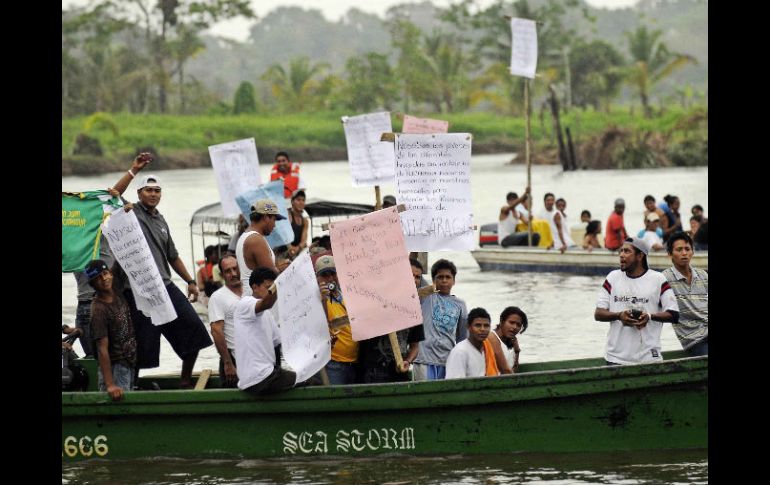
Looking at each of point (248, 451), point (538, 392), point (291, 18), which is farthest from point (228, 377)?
point (291, 18)

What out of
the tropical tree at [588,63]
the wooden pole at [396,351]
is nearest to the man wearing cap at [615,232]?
the wooden pole at [396,351]

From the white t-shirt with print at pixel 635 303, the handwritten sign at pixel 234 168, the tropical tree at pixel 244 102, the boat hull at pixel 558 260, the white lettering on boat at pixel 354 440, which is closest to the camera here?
the white t-shirt with print at pixel 635 303

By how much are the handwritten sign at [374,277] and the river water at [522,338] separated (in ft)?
3.61

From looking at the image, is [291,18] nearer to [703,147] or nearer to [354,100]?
[354,100]

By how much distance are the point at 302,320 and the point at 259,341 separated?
0.31 meters

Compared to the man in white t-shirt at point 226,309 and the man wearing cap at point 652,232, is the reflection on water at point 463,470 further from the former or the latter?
the man wearing cap at point 652,232

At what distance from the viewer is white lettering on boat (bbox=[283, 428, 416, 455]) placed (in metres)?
9.84

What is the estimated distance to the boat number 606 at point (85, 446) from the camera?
10.1 metres

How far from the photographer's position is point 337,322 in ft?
31.2

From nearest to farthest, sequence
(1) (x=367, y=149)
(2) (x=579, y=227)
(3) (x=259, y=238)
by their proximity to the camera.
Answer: (3) (x=259, y=238), (1) (x=367, y=149), (2) (x=579, y=227)

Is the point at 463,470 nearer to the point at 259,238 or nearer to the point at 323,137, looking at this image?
the point at 259,238

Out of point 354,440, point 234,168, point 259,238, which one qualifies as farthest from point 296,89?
point 354,440

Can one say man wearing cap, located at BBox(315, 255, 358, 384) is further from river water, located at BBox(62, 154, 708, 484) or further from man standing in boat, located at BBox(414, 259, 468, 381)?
river water, located at BBox(62, 154, 708, 484)

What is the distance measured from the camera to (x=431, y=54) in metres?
77.9
